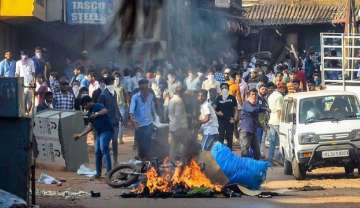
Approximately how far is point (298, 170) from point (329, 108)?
1396 mm

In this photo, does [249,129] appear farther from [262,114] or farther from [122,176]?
[122,176]

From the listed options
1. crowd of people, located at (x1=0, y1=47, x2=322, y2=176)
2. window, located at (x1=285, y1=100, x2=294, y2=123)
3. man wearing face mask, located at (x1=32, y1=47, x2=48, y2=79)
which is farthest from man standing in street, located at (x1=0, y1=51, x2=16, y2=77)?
window, located at (x1=285, y1=100, x2=294, y2=123)

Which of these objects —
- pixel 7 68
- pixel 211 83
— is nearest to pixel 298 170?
pixel 211 83

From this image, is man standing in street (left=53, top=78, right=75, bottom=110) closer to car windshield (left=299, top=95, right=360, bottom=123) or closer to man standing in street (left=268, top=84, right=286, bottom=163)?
man standing in street (left=268, top=84, right=286, bottom=163)

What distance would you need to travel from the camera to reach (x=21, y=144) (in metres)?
10.0

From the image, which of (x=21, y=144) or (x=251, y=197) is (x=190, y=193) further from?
(x=21, y=144)

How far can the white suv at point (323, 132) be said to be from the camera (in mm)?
15938

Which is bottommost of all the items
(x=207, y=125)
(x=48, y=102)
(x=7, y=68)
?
(x=207, y=125)

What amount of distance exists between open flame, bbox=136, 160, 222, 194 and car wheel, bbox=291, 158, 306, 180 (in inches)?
108

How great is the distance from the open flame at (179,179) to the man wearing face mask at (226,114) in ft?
20.8

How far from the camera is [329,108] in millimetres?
16531

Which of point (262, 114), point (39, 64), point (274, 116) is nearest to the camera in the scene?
point (262, 114)

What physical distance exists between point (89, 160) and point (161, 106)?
2669 mm

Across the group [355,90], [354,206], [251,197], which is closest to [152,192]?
[251,197]
